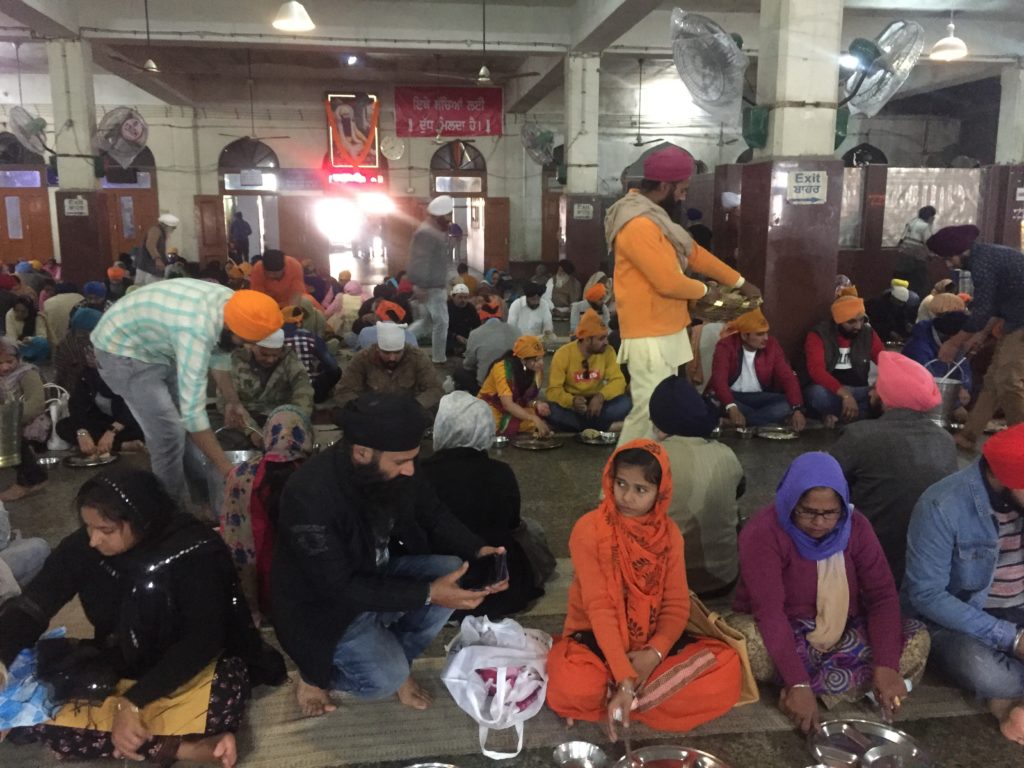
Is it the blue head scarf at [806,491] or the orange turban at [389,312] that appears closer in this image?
the blue head scarf at [806,491]

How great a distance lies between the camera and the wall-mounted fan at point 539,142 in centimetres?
1252

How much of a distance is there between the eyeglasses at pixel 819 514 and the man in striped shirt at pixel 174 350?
6.86 ft

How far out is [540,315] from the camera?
26.7 feet

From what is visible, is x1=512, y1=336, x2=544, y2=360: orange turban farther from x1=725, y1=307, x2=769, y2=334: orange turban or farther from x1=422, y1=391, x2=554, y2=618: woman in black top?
x1=422, y1=391, x2=554, y2=618: woman in black top

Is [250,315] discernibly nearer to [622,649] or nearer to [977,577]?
[622,649]

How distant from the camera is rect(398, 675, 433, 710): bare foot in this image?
242cm

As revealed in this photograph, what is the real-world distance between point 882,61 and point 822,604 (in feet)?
15.8

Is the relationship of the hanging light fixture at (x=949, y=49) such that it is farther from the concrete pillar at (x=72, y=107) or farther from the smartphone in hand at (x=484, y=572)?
the concrete pillar at (x=72, y=107)

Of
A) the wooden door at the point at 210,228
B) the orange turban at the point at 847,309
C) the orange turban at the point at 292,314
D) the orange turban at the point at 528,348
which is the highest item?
the wooden door at the point at 210,228

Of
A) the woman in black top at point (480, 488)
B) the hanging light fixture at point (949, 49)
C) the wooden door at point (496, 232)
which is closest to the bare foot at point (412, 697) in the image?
the woman in black top at point (480, 488)

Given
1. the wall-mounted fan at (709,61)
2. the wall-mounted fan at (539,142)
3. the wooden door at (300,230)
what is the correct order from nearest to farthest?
the wall-mounted fan at (709,61) < the wall-mounted fan at (539,142) < the wooden door at (300,230)

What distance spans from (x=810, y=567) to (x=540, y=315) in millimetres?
5925

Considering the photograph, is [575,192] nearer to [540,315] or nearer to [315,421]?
[540,315]

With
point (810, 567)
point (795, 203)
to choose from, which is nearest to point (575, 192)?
point (795, 203)
